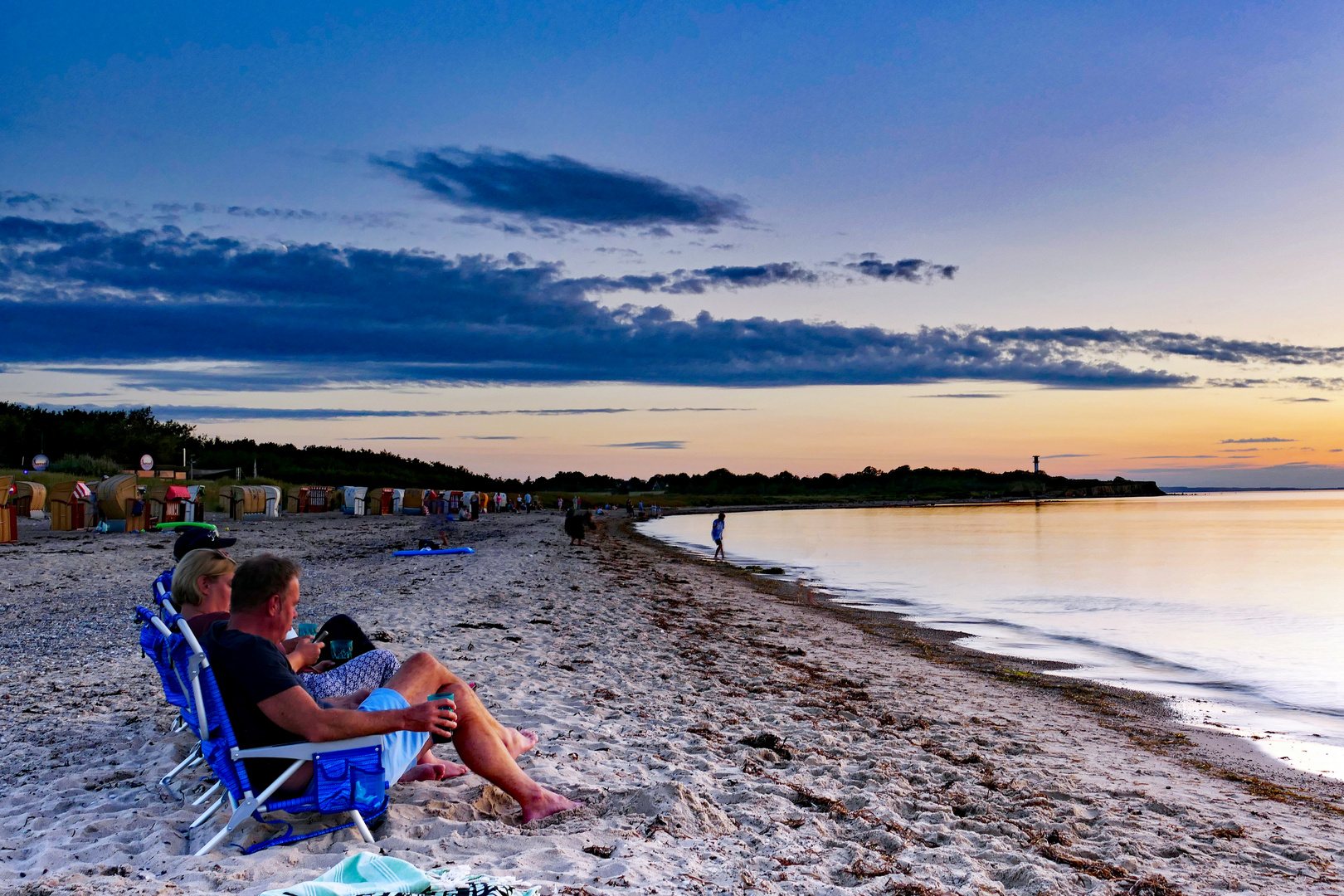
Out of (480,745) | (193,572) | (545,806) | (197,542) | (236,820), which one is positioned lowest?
(545,806)

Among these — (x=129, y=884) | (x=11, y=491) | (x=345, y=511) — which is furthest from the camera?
(x=345, y=511)

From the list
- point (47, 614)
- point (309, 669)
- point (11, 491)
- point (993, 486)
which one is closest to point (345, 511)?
point (11, 491)

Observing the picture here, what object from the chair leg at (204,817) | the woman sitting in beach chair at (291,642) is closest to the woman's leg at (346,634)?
the woman sitting in beach chair at (291,642)

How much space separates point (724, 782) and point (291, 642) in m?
2.38

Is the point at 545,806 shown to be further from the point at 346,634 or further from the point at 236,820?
the point at 346,634

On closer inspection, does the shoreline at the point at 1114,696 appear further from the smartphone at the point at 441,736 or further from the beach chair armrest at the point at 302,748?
the beach chair armrest at the point at 302,748

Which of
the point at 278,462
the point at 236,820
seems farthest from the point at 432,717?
the point at 278,462

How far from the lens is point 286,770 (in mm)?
3328

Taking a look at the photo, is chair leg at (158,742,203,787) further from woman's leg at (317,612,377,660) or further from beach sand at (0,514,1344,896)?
woman's leg at (317,612,377,660)

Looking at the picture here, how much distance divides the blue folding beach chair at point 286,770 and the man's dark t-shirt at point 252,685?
36 mm

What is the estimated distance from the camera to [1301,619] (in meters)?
16.5

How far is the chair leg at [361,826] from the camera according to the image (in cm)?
334

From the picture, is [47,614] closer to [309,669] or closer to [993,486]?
[309,669]

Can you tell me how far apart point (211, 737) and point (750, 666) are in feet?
19.4
